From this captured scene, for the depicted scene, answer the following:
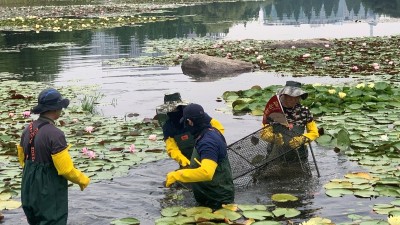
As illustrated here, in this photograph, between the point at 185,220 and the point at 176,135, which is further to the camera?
the point at 176,135

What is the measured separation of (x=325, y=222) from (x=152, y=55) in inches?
804

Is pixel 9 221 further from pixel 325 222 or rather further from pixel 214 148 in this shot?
pixel 325 222

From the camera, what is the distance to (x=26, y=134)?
5.96 m

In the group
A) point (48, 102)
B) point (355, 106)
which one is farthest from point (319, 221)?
point (355, 106)

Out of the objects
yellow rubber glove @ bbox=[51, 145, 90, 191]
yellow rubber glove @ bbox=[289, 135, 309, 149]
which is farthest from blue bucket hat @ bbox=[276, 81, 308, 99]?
yellow rubber glove @ bbox=[51, 145, 90, 191]

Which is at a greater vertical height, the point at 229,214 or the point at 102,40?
the point at 102,40

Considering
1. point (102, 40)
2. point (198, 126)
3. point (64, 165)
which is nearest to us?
point (64, 165)

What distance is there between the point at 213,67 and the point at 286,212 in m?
13.6

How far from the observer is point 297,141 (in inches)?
323

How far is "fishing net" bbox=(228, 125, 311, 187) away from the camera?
8266 millimetres

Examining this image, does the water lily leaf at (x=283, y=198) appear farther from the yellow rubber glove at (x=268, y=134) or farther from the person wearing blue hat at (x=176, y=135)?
the person wearing blue hat at (x=176, y=135)

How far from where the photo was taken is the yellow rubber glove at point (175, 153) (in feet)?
25.7

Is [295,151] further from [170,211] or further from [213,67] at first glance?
[213,67]

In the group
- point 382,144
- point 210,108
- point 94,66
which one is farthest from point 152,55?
point 382,144
